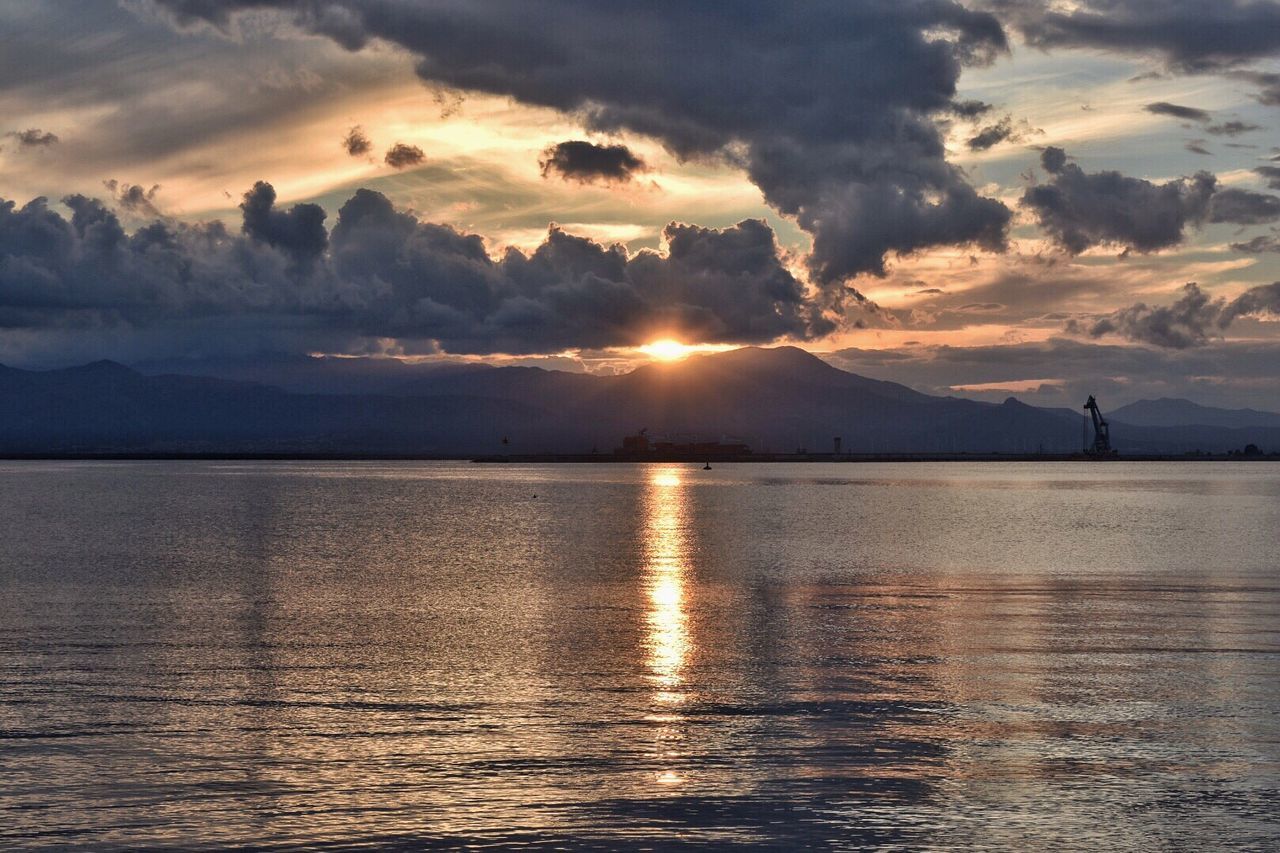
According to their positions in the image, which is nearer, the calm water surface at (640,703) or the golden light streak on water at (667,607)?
the calm water surface at (640,703)

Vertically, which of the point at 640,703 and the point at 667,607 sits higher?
the point at 640,703

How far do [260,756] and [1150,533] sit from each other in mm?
84750

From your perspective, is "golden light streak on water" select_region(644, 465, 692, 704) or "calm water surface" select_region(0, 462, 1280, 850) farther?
"golden light streak on water" select_region(644, 465, 692, 704)

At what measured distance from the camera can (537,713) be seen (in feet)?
89.6

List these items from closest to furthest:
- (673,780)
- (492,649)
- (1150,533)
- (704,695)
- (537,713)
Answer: (673,780) < (537,713) < (704,695) < (492,649) < (1150,533)

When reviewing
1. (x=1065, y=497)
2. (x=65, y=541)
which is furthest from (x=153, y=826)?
(x=1065, y=497)

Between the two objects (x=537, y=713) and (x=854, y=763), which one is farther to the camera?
(x=537, y=713)

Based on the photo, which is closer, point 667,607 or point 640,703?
point 640,703

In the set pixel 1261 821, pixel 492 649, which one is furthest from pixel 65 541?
pixel 1261 821

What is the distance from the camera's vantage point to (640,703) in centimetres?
2864

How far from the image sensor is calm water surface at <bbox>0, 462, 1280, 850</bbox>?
63.6ft

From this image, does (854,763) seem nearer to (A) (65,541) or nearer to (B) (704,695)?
(B) (704,695)

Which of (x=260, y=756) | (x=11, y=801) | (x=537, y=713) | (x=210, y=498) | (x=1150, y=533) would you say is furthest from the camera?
(x=210, y=498)

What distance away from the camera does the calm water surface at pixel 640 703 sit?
763 inches
